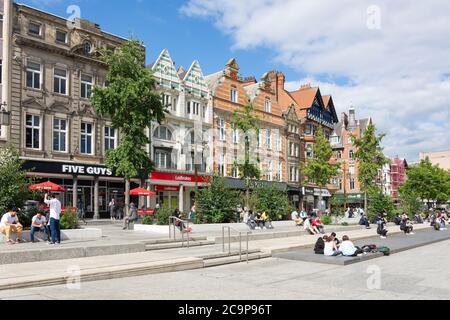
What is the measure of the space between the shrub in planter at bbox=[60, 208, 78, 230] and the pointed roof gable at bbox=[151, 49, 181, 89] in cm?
2602

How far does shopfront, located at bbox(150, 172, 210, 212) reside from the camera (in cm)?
4356

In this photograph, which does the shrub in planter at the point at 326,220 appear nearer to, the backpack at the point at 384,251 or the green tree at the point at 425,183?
the backpack at the point at 384,251

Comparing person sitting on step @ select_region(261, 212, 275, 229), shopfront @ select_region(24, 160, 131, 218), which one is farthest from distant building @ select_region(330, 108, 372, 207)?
person sitting on step @ select_region(261, 212, 275, 229)

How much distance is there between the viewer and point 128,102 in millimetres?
27625

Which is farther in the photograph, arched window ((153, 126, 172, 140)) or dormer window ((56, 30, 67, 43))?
arched window ((153, 126, 172, 140))

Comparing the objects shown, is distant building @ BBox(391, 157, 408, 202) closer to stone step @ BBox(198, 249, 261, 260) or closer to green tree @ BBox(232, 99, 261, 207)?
green tree @ BBox(232, 99, 261, 207)

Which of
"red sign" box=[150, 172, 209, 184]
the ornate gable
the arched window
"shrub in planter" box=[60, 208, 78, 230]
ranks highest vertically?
the ornate gable

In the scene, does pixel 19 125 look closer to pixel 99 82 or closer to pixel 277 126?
pixel 99 82

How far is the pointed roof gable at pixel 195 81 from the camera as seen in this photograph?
47.8 meters

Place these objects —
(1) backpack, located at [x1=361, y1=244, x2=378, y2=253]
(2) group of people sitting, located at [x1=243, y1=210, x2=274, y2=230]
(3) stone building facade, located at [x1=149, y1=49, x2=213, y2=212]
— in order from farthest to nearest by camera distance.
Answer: (3) stone building facade, located at [x1=149, y1=49, x2=213, y2=212], (2) group of people sitting, located at [x1=243, y1=210, x2=274, y2=230], (1) backpack, located at [x1=361, y1=244, x2=378, y2=253]

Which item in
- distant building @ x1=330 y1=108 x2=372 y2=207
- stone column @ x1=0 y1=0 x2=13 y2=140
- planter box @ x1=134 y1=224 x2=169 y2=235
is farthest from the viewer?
distant building @ x1=330 y1=108 x2=372 y2=207

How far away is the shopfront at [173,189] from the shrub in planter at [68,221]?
22557 millimetres

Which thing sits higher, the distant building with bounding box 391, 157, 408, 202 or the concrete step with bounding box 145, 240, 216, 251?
the distant building with bounding box 391, 157, 408, 202

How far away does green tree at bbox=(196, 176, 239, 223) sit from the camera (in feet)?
88.7
